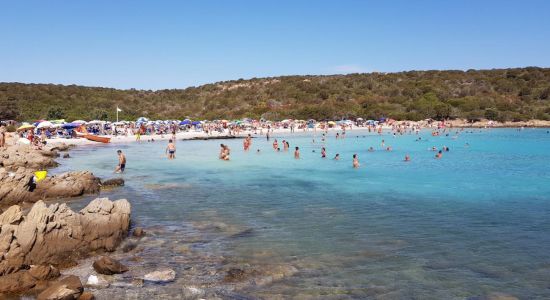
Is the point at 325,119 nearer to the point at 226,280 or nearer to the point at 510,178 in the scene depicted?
the point at 510,178

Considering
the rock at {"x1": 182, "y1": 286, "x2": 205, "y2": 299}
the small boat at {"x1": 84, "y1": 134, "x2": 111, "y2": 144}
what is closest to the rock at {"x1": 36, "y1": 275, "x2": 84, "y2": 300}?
the rock at {"x1": 182, "y1": 286, "x2": 205, "y2": 299}

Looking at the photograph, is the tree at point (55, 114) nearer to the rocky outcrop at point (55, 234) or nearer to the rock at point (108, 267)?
A: the rocky outcrop at point (55, 234)

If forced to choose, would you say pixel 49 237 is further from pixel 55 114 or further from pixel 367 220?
pixel 55 114

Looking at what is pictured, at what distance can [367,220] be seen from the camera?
1341cm

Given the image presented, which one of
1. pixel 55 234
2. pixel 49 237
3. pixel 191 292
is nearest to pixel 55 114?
pixel 55 234

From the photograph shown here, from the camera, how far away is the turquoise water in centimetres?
852

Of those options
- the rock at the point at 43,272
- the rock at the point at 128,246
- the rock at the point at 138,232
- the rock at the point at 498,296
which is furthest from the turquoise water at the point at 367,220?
the rock at the point at 43,272

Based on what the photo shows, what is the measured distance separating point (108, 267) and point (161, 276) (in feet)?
3.36

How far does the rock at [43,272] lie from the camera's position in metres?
8.18

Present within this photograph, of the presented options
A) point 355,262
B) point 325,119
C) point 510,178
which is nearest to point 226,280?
point 355,262

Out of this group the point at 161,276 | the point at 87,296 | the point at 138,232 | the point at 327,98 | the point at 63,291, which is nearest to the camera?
the point at 63,291

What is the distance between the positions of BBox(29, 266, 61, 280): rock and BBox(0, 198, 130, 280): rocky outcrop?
1.64 ft

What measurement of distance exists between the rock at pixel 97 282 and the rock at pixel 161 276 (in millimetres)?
681

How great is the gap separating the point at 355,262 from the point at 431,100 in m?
84.1
